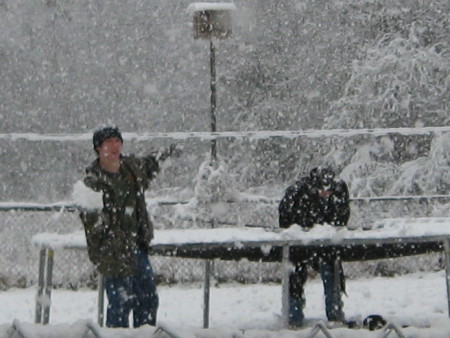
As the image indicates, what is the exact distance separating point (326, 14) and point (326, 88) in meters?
1.74

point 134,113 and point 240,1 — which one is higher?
point 240,1

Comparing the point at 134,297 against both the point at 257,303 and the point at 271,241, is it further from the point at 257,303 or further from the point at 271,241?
Answer: the point at 257,303

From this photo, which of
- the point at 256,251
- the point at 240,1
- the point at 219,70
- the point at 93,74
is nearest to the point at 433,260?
the point at 256,251

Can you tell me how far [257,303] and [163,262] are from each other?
6.49 feet

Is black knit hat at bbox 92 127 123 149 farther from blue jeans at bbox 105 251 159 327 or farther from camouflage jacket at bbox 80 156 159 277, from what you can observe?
blue jeans at bbox 105 251 159 327

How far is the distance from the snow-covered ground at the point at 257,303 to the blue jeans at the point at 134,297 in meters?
1.62

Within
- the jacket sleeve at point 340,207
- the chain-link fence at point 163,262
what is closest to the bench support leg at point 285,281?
the jacket sleeve at point 340,207

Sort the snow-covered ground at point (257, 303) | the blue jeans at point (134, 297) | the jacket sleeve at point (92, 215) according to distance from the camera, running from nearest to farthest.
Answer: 1. the jacket sleeve at point (92, 215)
2. the blue jeans at point (134, 297)
3. the snow-covered ground at point (257, 303)

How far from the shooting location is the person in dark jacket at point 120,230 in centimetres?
464

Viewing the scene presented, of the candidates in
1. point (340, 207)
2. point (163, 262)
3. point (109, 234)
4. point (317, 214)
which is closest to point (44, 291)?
point (109, 234)

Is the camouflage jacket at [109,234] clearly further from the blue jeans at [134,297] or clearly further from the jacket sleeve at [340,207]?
the jacket sleeve at [340,207]

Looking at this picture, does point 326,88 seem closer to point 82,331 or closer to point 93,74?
point 93,74

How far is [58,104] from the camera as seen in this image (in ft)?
80.0

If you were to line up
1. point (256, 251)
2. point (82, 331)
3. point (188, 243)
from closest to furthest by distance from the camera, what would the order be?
point (82, 331), point (188, 243), point (256, 251)
